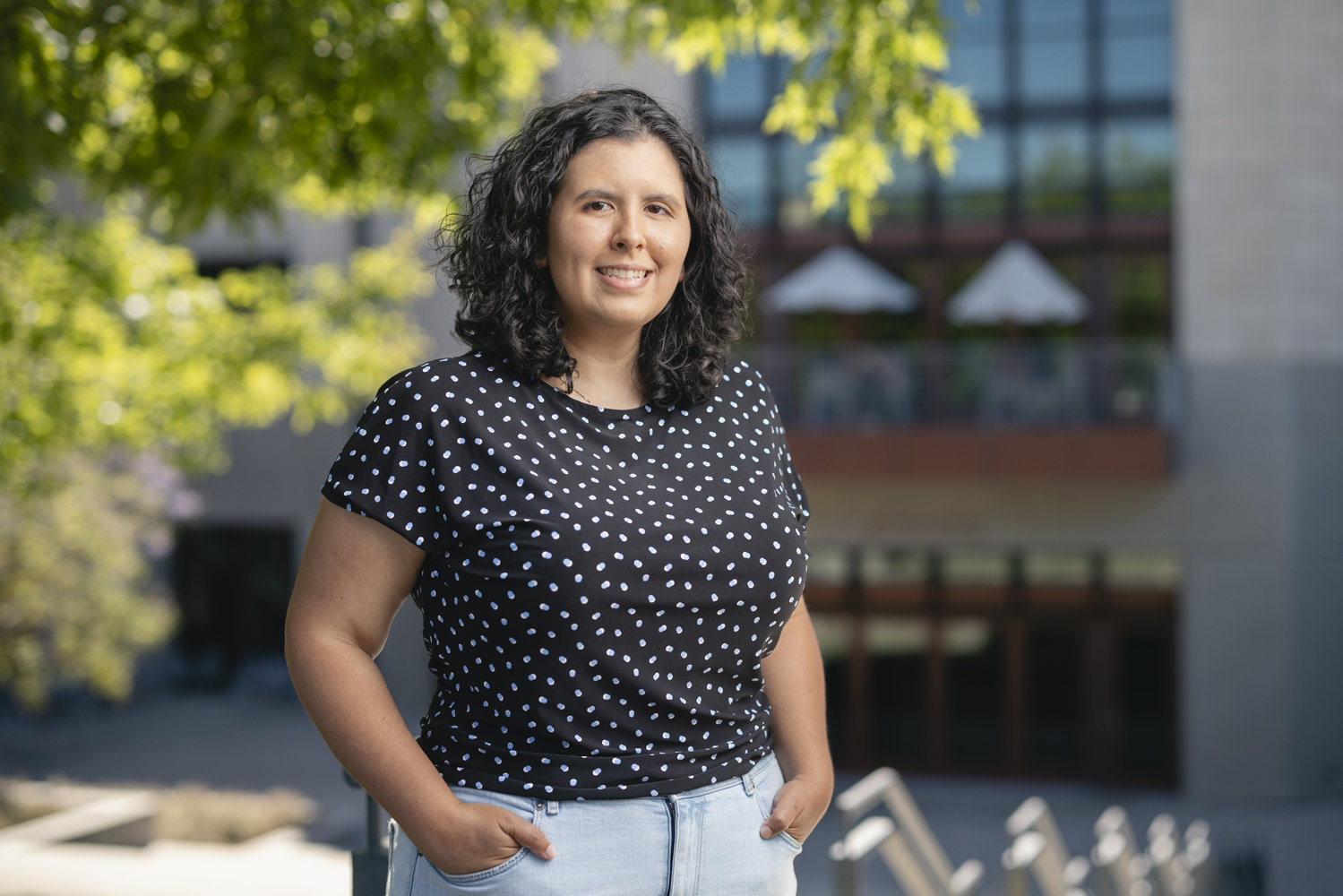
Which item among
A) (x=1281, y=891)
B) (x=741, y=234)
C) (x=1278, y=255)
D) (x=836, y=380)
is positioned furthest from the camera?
(x=836, y=380)

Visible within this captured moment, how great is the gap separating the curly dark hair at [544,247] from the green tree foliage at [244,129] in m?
2.56

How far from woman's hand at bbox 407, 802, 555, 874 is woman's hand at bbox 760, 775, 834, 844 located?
362 mm

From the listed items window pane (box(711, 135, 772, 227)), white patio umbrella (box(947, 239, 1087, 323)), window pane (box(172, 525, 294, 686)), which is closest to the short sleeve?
white patio umbrella (box(947, 239, 1087, 323))

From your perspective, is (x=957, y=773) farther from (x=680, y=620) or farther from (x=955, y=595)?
(x=680, y=620)

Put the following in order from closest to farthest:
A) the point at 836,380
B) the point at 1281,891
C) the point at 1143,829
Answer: the point at 1281,891 → the point at 1143,829 → the point at 836,380

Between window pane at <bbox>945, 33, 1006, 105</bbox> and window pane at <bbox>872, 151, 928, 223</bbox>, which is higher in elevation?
window pane at <bbox>945, 33, 1006, 105</bbox>

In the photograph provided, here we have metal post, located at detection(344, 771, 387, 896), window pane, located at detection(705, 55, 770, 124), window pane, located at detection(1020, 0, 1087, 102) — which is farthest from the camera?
window pane, located at detection(705, 55, 770, 124)

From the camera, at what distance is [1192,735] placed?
15750mm

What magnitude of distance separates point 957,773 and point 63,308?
491 inches

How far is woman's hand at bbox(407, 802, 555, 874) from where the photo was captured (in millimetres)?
1669

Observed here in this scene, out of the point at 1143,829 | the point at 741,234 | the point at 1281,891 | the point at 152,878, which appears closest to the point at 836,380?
the point at 1143,829

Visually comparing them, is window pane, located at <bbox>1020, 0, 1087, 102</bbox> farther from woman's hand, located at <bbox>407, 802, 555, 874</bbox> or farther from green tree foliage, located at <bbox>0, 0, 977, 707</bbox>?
woman's hand, located at <bbox>407, 802, 555, 874</bbox>

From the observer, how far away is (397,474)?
1.70m

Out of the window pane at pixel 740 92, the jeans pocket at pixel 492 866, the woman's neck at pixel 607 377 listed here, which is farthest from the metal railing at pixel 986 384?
the jeans pocket at pixel 492 866
